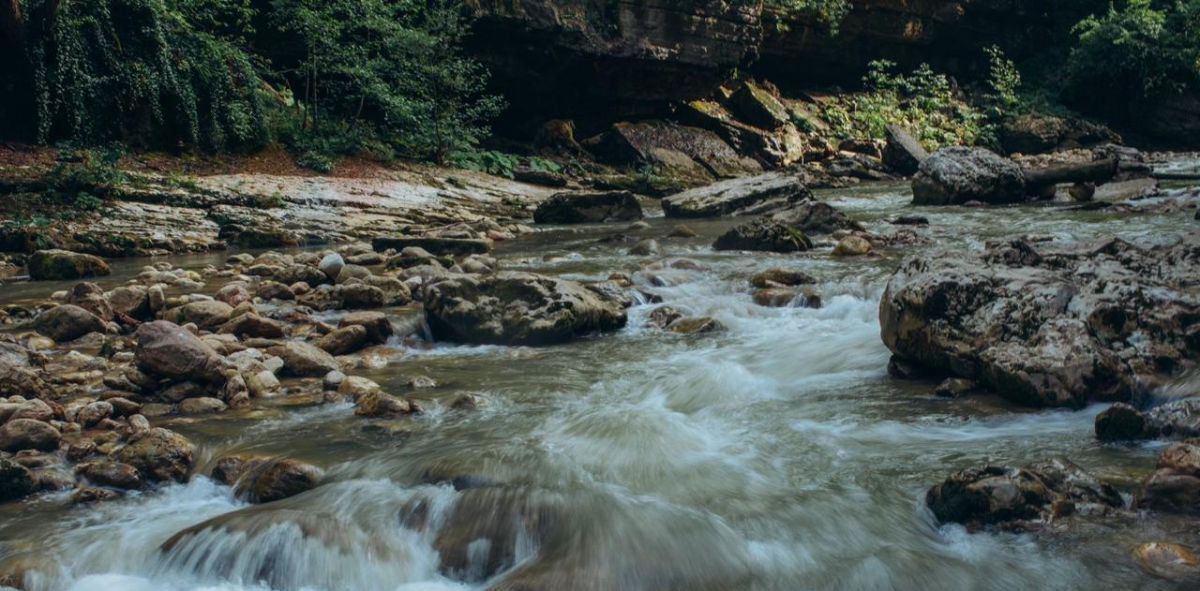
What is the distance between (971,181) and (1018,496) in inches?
515

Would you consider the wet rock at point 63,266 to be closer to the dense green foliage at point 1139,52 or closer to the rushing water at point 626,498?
the rushing water at point 626,498

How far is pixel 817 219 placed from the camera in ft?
38.9

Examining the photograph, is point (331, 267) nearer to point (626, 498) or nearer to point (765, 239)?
point (765, 239)

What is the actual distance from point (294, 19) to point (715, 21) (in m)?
11.3

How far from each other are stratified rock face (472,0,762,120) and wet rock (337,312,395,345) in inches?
611

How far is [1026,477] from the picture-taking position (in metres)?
3.02

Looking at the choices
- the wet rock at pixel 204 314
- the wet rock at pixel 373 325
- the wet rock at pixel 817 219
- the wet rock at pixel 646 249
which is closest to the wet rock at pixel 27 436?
the wet rock at pixel 373 325

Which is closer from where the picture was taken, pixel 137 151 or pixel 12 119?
pixel 12 119

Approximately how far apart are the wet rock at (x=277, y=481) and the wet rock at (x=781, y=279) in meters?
5.04

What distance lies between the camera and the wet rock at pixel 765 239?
1041 centimetres

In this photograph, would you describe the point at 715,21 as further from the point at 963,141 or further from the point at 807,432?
the point at 807,432

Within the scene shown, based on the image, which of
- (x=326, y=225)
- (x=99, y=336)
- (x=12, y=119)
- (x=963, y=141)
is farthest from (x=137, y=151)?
(x=963, y=141)

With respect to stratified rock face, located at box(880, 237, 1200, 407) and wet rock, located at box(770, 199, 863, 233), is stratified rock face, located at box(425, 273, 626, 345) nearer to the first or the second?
stratified rock face, located at box(880, 237, 1200, 407)

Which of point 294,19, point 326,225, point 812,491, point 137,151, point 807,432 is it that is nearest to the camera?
point 812,491
